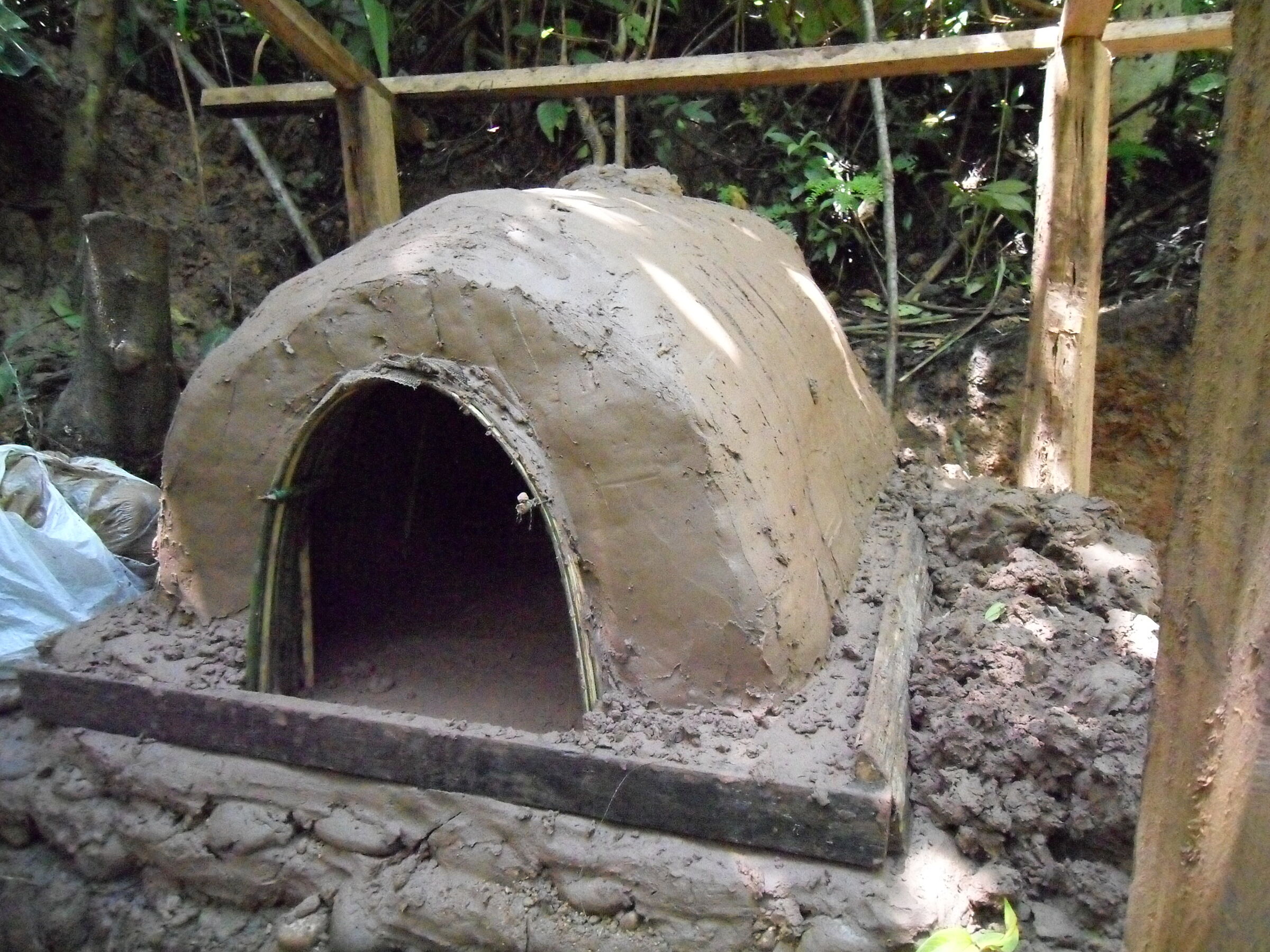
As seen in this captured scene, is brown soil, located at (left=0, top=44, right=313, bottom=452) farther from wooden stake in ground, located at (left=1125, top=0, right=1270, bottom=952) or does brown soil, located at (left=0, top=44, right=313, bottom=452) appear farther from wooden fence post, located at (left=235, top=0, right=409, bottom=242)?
wooden stake in ground, located at (left=1125, top=0, right=1270, bottom=952)

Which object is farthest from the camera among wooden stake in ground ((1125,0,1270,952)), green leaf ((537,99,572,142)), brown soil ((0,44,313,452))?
green leaf ((537,99,572,142))

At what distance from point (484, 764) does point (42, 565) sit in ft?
6.12

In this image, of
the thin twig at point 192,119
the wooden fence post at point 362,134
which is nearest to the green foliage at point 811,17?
the wooden fence post at point 362,134

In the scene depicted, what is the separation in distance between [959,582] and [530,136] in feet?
16.1

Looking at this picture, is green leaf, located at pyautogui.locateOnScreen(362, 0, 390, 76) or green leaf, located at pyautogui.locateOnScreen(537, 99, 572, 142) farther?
green leaf, located at pyautogui.locateOnScreen(537, 99, 572, 142)

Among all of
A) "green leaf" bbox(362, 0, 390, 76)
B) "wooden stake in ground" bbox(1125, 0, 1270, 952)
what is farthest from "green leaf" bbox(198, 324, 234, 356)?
"wooden stake in ground" bbox(1125, 0, 1270, 952)

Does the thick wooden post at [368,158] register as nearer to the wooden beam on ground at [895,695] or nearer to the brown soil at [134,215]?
the brown soil at [134,215]

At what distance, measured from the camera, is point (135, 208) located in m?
6.23

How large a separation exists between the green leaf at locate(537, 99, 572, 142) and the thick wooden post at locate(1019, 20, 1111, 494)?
328cm

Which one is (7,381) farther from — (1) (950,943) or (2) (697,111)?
(1) (950,943)

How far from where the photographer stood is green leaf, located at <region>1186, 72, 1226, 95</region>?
5.53 metres

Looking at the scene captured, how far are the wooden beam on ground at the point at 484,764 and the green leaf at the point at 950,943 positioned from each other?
0.26m

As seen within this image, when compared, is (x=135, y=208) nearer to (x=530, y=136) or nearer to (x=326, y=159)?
(x=326, y=159)

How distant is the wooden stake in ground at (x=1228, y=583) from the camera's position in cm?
89
